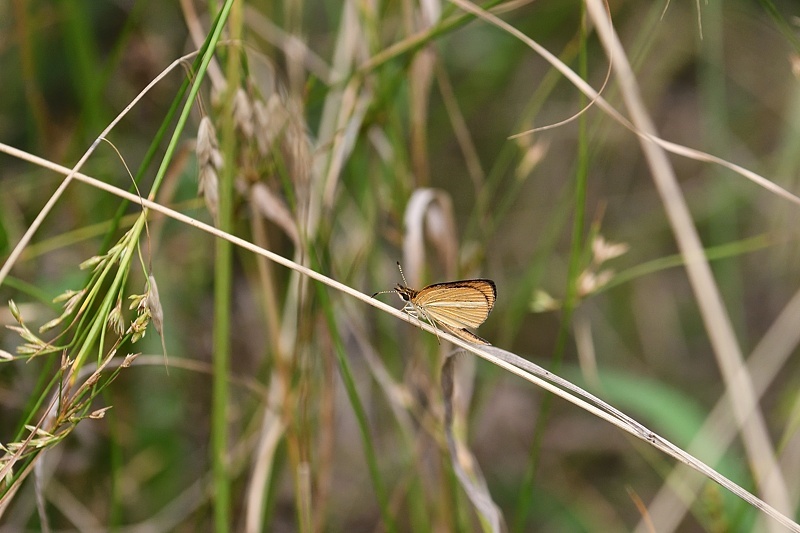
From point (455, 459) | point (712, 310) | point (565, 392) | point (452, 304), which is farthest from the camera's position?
point (712, 310)

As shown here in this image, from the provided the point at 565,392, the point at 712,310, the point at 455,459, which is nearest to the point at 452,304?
the point at 455,459

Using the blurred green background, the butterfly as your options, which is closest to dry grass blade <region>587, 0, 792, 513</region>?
the blurred green background

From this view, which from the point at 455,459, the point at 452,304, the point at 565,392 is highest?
the point at 565,392

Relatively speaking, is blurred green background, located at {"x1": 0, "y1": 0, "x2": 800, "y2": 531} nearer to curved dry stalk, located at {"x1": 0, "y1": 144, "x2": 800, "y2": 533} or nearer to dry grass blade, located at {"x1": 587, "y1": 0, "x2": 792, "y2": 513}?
dry grass blade, located at {"x1": 587, "y1": 0, "x2": 792, "y2": 513}

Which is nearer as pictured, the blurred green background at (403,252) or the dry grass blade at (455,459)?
the dry grass blade at (455,459)

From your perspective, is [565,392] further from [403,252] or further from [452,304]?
[403,252]

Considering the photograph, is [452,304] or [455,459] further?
[452,304]

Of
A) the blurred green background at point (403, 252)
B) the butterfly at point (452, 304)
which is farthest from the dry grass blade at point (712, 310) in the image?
the butterfly at point (452, 304)

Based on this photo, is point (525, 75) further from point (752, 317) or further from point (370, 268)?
point (370, 268)

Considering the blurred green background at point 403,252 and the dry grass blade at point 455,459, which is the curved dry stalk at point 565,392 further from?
the blurred green background at point 403,252
